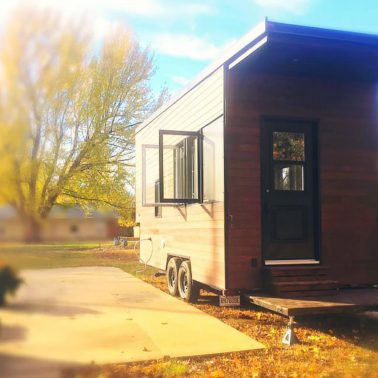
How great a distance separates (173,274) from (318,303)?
137 inches

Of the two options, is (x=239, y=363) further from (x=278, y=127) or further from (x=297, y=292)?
(x=278, y=127)

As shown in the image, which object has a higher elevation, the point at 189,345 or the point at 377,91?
the point at 377,91

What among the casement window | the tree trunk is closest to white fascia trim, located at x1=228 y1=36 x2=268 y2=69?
the casement window

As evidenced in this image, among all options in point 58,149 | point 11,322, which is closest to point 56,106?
point 58,149

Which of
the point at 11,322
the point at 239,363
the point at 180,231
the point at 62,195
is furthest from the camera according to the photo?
the point at 180,231

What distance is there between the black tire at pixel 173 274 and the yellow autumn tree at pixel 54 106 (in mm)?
6072

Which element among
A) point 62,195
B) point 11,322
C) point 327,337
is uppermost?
point 62,195

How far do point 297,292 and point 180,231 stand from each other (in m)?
2.61

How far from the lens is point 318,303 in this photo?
16.3 ft

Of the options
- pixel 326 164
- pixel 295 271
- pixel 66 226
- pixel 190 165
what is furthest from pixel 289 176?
pixel 66 226

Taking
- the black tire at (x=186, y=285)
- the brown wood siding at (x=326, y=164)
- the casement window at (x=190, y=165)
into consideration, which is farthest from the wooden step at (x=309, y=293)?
the black tire at (x=186, y=285)

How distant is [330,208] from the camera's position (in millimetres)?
6137

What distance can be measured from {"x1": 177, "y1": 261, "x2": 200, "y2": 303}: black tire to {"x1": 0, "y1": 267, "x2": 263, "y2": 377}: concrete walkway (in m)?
0.17

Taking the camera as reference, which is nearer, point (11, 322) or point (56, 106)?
point (11, 322)
